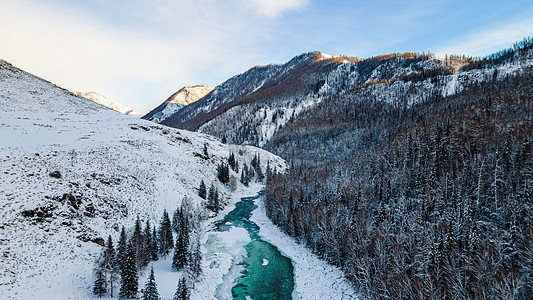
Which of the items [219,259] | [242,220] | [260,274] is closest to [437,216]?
[260,274]

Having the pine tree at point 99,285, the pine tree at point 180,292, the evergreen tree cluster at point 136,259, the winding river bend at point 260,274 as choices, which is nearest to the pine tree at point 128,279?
the evergreen tree cluster at point 136,259

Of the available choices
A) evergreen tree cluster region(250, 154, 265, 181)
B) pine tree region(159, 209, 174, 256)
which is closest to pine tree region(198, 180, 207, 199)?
pine tree region(159, 209, 174, 256)

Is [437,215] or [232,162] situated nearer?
[437,215]

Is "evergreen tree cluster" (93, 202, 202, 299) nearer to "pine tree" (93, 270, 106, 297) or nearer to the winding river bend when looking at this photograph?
"pine tree" (93, 270, 106, 297)

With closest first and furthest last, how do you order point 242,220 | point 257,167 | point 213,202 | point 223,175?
point 242,220, point 213,202, point 223,175, point 257,167

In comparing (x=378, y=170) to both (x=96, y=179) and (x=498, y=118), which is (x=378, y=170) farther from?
(x=96, y=179)

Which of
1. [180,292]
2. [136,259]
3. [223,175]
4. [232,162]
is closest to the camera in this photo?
[180,292]

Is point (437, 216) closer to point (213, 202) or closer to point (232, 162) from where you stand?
point (213, 202)
